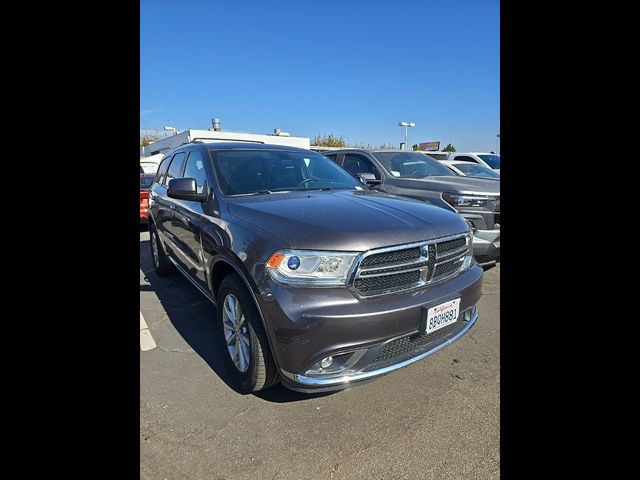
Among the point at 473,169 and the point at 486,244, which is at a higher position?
the point at 473,169

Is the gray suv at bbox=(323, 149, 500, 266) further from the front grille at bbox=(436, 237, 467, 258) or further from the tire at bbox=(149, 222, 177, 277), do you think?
the tire at bbox=(149, 222, 177, 277)

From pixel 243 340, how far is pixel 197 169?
1844 millimetres

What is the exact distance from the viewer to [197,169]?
3268 mm

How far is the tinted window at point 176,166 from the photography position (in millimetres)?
3953

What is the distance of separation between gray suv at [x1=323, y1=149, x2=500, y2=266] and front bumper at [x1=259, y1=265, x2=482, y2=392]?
1.86 meters

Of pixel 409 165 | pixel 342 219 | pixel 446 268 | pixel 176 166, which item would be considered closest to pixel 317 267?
pixel 342 219

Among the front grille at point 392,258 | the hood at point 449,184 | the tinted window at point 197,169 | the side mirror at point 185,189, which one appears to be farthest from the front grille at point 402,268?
the hood at point 449,184

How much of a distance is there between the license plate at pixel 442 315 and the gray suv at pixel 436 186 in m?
1.46

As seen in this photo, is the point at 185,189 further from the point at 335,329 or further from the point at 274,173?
the point at 335,329

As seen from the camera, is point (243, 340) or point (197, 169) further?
point (197, 169)

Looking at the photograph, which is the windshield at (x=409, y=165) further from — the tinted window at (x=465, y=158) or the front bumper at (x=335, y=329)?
the tinted window at (x=465, y=158)
